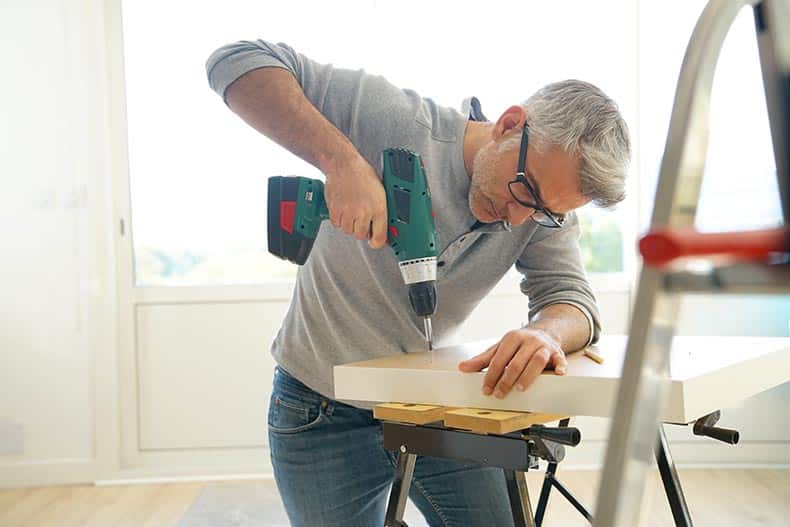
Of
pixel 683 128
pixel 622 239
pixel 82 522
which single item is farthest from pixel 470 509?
pixel 622 239

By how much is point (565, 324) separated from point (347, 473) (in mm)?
477

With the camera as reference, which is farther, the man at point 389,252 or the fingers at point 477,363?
the man at point 389,252

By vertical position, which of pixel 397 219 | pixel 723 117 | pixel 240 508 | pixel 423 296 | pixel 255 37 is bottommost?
pixel 240 508

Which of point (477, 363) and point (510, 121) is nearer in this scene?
point (477, 363)

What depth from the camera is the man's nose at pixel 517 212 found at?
1.51 metres

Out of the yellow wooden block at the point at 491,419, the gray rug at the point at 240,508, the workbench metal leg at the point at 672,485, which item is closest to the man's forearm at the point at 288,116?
the yellow wooden block at the point at 491,419

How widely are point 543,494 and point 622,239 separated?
7.50 feet

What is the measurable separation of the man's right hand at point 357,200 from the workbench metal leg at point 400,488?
13.7 inches

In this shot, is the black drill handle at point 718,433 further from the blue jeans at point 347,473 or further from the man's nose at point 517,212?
the man's nose at point 517,212

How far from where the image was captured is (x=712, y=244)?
1.58ft

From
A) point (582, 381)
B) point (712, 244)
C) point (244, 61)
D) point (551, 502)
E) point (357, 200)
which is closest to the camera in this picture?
point (712, 244)

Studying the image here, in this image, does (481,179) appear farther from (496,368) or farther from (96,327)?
(96,327)

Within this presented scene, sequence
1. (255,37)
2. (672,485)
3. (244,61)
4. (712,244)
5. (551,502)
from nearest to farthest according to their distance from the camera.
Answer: (712,244) < (244,61) < (672,485) < (551,502) < (255,37)

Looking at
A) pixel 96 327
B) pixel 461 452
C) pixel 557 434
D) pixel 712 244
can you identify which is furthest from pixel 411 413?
pixel 96 327
